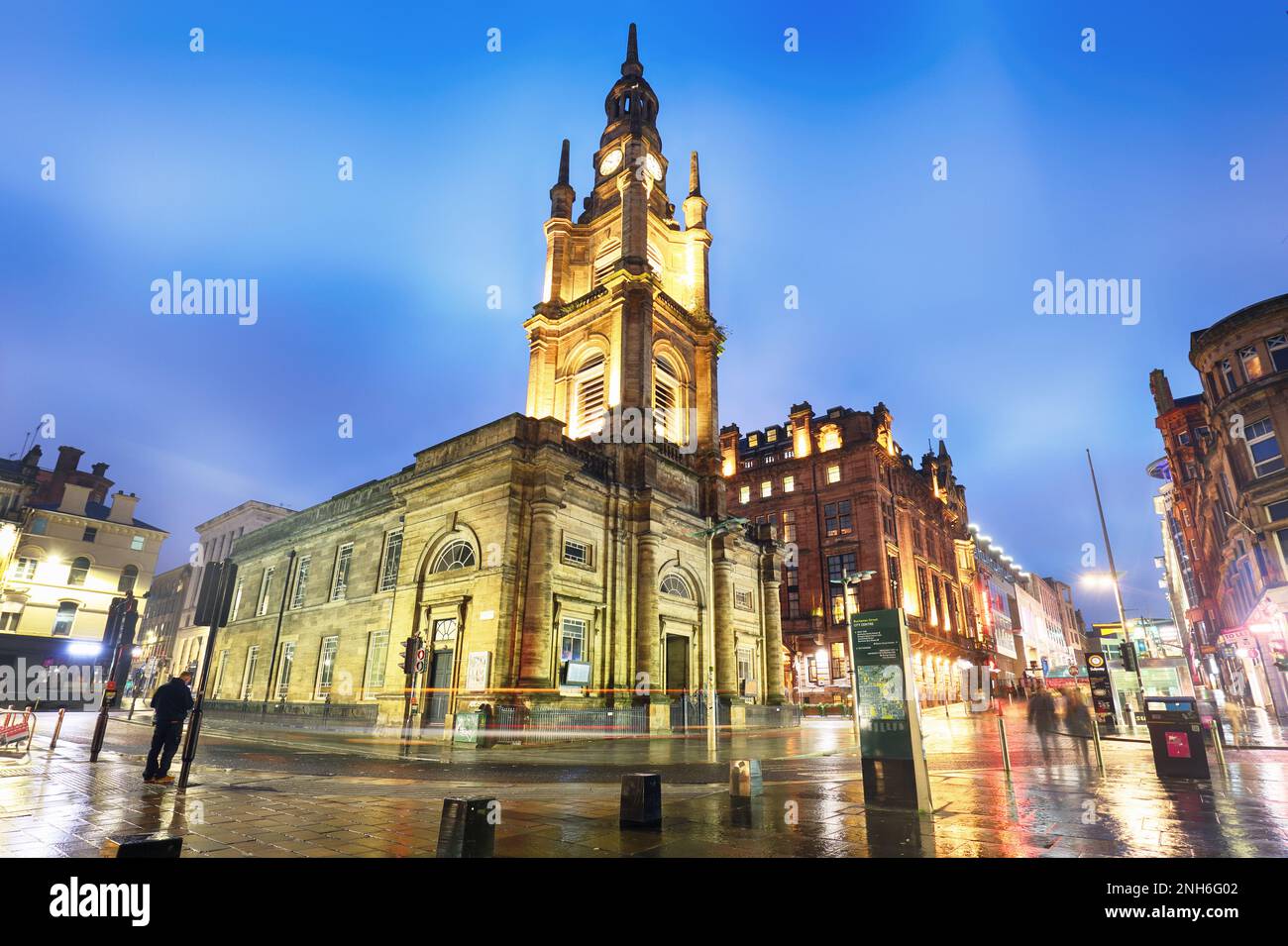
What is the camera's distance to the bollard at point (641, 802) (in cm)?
667

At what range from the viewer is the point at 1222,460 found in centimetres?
3322

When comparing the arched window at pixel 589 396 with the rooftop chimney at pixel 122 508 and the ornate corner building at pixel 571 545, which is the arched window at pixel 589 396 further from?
the rooftop chimney at pixel 122 508

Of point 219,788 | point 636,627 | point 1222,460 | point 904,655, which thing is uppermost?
point 1222,460

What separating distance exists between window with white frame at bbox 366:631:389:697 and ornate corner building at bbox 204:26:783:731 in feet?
0.30

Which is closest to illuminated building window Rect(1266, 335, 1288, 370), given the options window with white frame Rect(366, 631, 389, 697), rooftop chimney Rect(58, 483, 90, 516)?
window with white frame Rect(366, 631, 389, 697)

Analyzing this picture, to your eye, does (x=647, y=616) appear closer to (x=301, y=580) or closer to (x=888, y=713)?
(x=888, y=713)

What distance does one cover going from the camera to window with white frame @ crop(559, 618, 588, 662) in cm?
2500

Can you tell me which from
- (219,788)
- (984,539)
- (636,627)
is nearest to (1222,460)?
(636,627)

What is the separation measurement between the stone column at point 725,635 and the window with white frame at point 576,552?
A: 301 inches

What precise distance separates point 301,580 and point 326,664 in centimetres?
705

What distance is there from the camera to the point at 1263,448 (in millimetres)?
28391

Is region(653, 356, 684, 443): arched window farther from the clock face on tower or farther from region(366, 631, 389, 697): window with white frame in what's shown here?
region(366, 631, 389, 697): window with white frame
